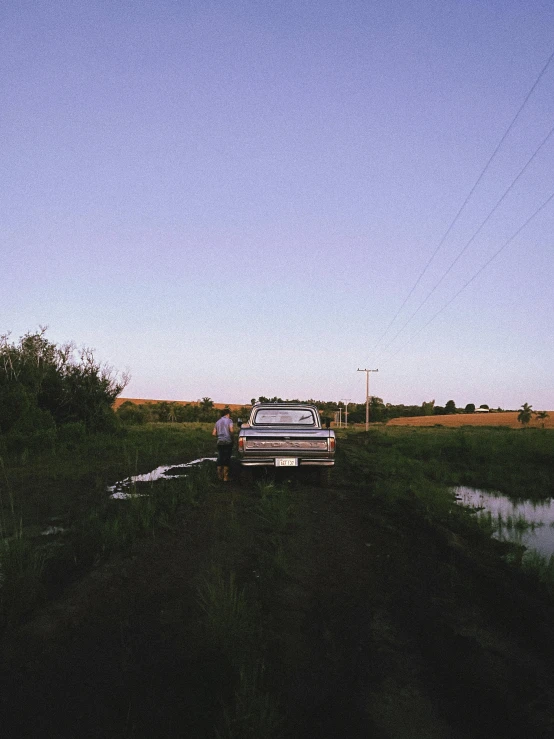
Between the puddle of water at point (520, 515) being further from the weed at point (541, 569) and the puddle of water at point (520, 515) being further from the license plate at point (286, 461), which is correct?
the license plate at point (286, 461)

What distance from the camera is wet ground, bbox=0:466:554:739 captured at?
336 centimetres

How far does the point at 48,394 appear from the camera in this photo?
30.4 m

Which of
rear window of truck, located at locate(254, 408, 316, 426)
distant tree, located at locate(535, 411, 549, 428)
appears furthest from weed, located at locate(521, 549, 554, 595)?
distant tree, located at locate(535, 411, 549, 428)

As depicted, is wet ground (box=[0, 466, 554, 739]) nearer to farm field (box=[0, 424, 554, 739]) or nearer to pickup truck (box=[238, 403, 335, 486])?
farm field (box=[0, 424, 554, 739])

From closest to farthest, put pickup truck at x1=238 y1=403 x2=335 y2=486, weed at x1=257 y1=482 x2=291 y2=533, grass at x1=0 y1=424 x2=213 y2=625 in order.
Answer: grass at x1=0 y1=424 x2=213 y2=625 → weed at x1=257 y1=482 x2=291 y2=533 → pickup truck at x1=238 y1=403 x2=335 y2=486

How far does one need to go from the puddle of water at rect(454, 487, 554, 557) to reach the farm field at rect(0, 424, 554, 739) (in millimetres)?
789

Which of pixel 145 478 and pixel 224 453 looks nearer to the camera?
pixel 224 453

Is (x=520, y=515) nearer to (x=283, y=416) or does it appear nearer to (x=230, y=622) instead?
(x=283, y=416)

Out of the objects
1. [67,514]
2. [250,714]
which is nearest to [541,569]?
[250,714]

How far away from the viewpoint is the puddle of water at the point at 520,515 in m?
9.33

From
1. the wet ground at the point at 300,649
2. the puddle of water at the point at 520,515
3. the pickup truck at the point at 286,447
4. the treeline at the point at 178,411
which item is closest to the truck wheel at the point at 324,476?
the pickup truck at the point at 286,447

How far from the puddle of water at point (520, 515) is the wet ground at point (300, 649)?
6.79 ft

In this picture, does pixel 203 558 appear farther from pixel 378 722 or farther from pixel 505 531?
pixel 505 531

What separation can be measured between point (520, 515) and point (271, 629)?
8.74 meters
